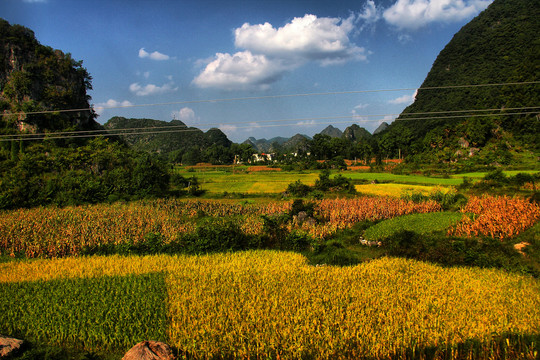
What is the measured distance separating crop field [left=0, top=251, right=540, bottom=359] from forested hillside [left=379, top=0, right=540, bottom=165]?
1044 centimetres

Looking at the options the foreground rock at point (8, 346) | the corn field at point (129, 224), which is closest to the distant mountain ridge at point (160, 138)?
the corn field at point (129, 224)

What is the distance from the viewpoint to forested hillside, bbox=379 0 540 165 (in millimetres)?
51125

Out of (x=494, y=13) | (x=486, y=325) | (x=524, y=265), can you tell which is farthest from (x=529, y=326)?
(x=494, y=13)

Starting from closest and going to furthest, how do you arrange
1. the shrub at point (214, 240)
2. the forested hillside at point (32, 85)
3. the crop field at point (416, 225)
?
the shrub at point (214, 240) < the crop field at point (416, 225) < the forested hillside at point (32, 85)

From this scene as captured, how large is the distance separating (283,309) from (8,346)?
5.17 m

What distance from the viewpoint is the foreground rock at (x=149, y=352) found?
477 cm

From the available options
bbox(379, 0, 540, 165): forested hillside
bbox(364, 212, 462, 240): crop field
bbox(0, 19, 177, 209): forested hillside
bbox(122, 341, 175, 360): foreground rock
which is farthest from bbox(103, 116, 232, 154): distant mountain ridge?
bbox(122, 341, 175, 360): foreground rock

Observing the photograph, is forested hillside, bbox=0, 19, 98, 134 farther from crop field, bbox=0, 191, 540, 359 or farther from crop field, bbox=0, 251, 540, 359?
crop field, bbox=0, 251, 540, 359

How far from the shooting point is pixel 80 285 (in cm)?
842

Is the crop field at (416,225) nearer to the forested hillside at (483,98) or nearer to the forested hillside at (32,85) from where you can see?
Result: the forested hillside at (483,98)

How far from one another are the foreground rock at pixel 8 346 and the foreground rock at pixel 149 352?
2463 millimetres

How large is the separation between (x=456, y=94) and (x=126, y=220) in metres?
101

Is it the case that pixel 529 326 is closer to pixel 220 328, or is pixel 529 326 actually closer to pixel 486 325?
pixel 486 325

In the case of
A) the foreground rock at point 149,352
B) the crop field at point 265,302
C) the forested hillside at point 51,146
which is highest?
the forested hillside at point 51,146
